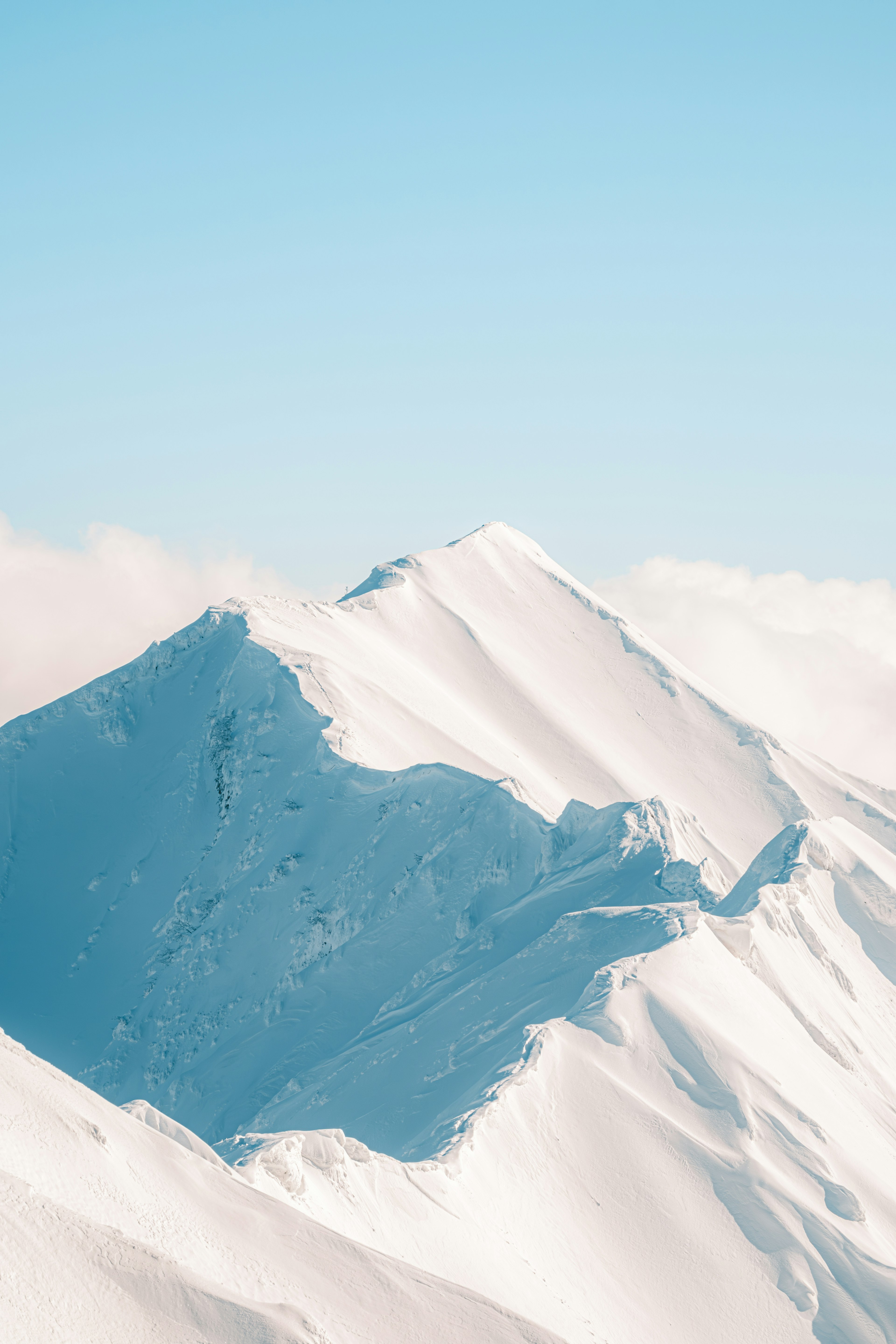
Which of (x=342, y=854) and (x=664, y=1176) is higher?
(x=342, y=854)

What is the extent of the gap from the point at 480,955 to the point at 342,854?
33.9 ft

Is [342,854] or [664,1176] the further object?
[342,854]

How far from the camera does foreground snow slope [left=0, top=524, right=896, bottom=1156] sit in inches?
1845

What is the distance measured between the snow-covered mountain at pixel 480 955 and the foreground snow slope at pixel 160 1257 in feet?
0.56

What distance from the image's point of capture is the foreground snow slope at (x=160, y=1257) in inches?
735

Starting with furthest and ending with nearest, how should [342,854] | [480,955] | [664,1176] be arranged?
[342,854] → [480,955] → [664,1176]

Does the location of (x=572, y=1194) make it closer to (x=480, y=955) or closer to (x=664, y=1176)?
(x=664, y=1176)

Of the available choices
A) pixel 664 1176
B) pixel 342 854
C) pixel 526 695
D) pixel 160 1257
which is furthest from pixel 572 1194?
pixel 526 695

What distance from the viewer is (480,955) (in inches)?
2002

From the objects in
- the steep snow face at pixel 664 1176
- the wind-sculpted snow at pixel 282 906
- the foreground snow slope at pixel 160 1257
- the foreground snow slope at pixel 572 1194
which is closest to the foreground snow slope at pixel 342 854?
the wind-sculpted snow at pixel 282 906

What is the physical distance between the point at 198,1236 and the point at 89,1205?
2017 mm

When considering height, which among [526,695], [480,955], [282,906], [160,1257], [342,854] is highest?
[526,695]

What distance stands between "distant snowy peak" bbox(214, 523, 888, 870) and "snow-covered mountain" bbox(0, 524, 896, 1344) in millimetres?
333

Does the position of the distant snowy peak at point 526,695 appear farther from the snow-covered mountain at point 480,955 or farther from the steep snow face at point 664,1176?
the steep snow face at point 664,1176
